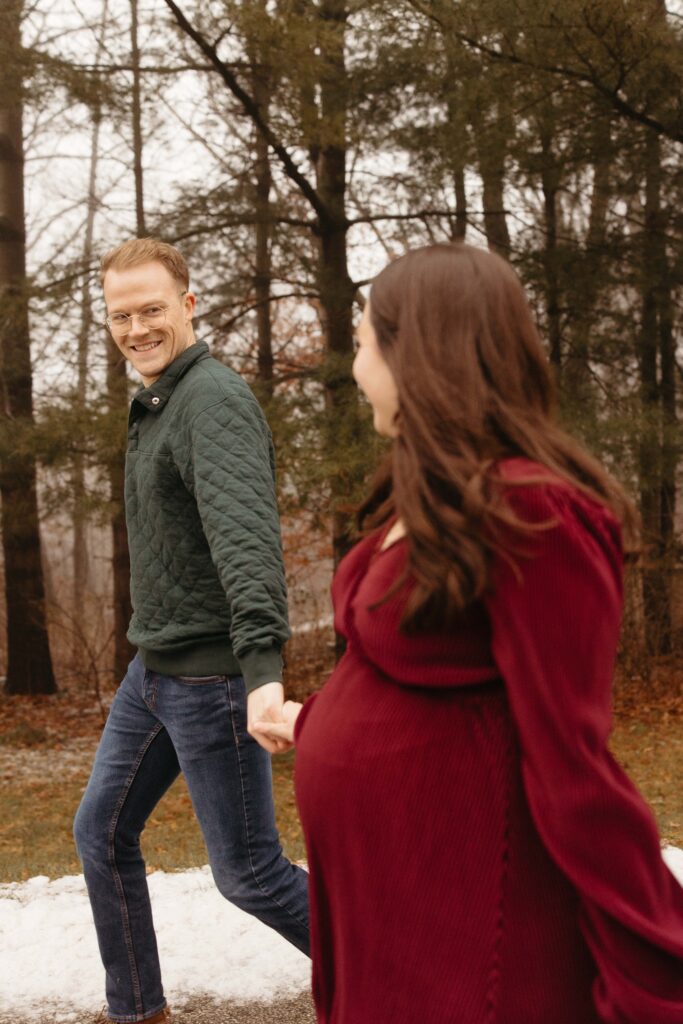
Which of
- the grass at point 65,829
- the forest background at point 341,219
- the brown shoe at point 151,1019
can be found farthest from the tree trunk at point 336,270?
the brown shoe at point 151,1019

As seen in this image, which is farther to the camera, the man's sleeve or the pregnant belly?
the man's sleeve

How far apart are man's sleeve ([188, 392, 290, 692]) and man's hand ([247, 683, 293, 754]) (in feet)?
0.10

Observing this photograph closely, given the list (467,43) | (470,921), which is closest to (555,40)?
(467,43)

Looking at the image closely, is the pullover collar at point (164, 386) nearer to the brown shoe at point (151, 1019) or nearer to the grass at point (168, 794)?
the brown shoe at point (151, 1019)

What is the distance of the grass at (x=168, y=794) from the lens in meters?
6.34

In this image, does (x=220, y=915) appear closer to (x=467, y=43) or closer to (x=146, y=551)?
(x=146, y=551)

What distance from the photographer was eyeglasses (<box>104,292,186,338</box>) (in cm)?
296

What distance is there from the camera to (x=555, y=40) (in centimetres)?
884

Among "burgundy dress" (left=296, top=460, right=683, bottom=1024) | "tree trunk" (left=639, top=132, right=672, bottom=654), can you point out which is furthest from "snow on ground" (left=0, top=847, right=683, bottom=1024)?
"tree trunk" (left=639, top=132, right=672, bottom=654)

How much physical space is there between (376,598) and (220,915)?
2.64 meters

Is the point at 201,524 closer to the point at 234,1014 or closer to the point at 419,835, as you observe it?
the point at 419,835

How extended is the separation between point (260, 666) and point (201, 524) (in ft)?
1.55

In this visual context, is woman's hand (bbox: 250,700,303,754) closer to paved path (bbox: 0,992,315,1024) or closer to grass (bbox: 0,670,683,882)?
paved path (bbox: 0,992,315,1024)

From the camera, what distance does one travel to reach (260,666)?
2488 millimetres
